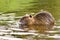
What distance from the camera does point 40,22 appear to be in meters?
4.37

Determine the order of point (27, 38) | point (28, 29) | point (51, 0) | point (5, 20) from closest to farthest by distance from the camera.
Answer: point (27, 38), point (28, 29), point (5, 20), point (51, 0)

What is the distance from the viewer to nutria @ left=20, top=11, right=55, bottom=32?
429cm

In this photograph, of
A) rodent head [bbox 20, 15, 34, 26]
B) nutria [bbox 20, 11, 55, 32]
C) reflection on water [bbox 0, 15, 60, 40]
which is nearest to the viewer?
reflection on water [bbox 0, 15, 60, 40]

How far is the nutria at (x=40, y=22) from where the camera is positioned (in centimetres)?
429

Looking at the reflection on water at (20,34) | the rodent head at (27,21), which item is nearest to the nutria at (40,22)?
the rodent head at (27,21)

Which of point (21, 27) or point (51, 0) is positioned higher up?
point (51, 0)

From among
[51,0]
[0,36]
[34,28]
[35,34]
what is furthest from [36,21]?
[51,0]

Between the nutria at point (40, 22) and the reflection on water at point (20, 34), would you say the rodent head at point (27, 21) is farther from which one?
the reflection on water at point (20, 34)

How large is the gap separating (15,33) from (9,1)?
186 inches

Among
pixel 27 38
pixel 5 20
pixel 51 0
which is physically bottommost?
pixel 27 38

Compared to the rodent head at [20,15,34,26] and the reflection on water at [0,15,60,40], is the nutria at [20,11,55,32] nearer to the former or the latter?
the rodent head at [20,15,34,26]

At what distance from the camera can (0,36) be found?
379 centimetres

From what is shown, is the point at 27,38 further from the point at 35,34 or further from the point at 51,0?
the point at 51,0

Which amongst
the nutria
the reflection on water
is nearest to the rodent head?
the nutria
